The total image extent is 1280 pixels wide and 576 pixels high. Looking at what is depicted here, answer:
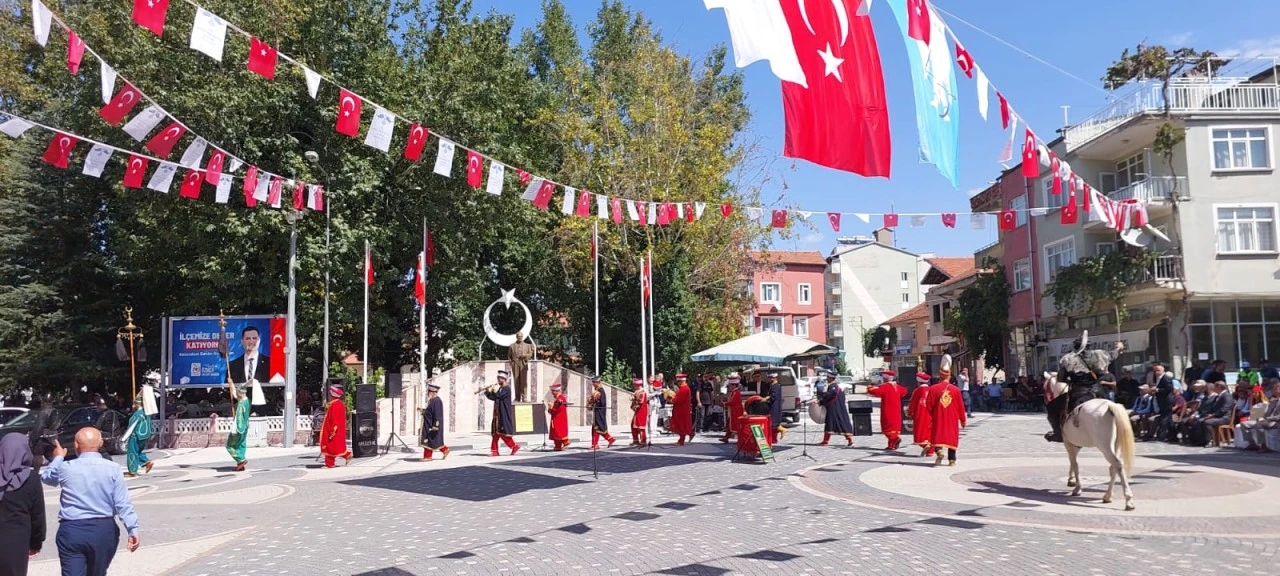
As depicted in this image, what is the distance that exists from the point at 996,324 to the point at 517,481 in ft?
108

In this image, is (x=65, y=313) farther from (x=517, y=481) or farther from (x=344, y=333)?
(x=517, y=481)

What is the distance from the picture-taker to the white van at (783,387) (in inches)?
703

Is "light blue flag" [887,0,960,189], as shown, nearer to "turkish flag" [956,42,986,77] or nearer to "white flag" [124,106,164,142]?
"turkish flag" [956,42,986,77]

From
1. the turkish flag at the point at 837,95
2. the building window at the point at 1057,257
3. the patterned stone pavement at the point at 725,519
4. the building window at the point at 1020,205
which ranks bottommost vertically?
the patterned stone pavement at the point at 725,519

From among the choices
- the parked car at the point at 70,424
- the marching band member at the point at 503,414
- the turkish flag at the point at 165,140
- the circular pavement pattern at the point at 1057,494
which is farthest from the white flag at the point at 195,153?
the circular pavement pattern at the point at 1057,494

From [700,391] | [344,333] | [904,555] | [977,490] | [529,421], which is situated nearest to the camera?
[904,555]

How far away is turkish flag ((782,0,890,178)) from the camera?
10.2 meters

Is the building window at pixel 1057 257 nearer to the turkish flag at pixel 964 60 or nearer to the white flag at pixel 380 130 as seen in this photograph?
the turkish flag at pixel 964 60

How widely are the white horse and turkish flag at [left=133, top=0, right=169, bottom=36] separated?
34.7ft

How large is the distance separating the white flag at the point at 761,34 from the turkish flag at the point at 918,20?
1.70m

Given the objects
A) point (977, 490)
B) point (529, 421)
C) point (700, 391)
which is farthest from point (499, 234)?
point (977, 490)

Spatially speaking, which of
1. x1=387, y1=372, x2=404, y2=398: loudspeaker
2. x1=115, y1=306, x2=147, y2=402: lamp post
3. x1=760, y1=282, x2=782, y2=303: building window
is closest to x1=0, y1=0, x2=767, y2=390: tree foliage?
x1=115, y1=306, x2=147, y2=402: lamp post

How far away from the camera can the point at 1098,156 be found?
34938 mm

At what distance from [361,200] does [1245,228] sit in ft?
93.0
